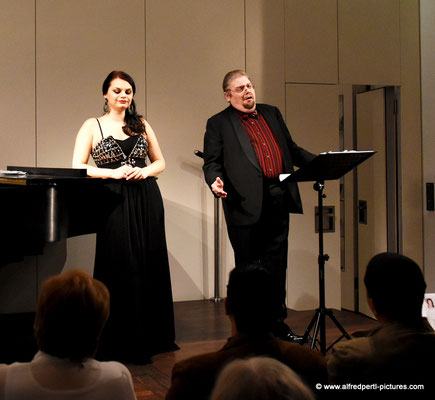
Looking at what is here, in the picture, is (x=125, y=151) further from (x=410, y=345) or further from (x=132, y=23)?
(x=410, y=345)

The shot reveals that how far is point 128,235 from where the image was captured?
13.9 ft

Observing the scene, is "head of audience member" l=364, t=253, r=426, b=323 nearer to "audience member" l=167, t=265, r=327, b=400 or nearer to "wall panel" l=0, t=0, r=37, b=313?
"audience member" l=167, t=265, r=327, b=400

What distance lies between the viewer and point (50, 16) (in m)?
5.42

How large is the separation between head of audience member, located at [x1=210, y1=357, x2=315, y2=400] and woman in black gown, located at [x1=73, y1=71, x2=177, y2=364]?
9.69ft

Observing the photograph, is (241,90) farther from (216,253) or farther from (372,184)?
(372,184)

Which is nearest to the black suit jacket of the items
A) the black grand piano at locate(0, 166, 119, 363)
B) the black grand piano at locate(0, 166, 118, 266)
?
the black grand piano at locate(0, 166, 119, 363)

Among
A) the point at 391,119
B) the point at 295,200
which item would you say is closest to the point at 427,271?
the point at 391,119

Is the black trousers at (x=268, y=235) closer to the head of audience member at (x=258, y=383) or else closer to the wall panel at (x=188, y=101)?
the wall panel at (x=188, y=101)

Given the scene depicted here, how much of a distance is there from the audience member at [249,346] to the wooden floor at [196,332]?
159 centimetres

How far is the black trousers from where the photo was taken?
4.47 meters

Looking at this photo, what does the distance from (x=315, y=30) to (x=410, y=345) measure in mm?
4466

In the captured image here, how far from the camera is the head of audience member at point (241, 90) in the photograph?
4484 mm

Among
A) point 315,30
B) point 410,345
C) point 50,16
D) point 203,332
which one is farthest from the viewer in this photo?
point 315,30

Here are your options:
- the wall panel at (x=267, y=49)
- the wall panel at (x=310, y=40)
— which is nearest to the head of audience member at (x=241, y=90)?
the wall panel at (x=267, y=49)
